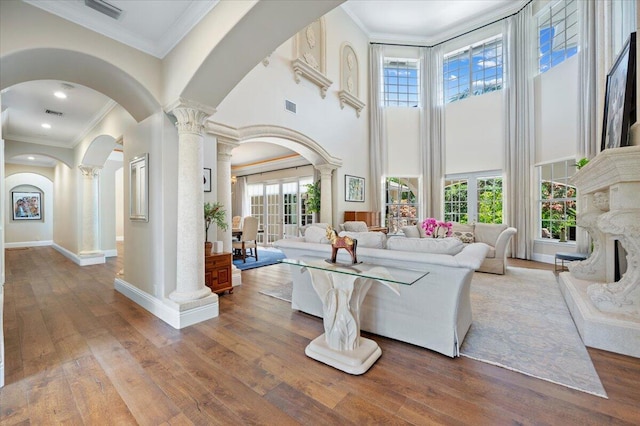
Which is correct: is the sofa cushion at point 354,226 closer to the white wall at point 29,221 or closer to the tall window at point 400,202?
the tall window at point 400,202

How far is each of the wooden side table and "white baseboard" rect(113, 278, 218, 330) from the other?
1.95ft

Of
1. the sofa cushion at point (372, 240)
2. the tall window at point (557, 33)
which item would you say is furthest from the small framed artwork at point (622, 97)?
the sofa cushion at point (372, 240)

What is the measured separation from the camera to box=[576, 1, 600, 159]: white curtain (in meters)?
4.94

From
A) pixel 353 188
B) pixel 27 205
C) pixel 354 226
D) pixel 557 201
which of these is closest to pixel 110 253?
pixel 27 205

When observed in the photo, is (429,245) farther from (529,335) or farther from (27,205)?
(27,205)

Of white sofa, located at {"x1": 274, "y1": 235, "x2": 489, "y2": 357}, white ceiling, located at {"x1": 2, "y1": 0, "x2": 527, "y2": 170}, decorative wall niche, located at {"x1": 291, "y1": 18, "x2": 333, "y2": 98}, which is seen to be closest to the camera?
white sofa, located at {"x1": 274, "y1": 235, "x2": 489, "y2": 357}

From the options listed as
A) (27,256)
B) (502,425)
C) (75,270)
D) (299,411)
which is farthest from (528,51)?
(27,256)

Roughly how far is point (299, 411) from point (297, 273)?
1.55m

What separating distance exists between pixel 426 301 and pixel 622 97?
351 centimetres

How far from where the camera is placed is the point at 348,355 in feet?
6.51

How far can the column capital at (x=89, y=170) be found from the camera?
20.5ft

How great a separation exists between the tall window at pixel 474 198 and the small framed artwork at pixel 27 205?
44.8 feet

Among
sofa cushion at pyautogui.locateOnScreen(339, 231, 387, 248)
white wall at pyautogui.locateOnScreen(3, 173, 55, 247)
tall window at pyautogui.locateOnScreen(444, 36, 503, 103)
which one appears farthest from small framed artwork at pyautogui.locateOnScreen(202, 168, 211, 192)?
white wall at pyautogui.locateOnScreen(3, 173, 55, 247)

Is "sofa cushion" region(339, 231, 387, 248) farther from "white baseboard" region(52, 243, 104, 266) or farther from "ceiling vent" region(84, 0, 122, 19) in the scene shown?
"white baseboard" region(52, 243, 104, 266)
